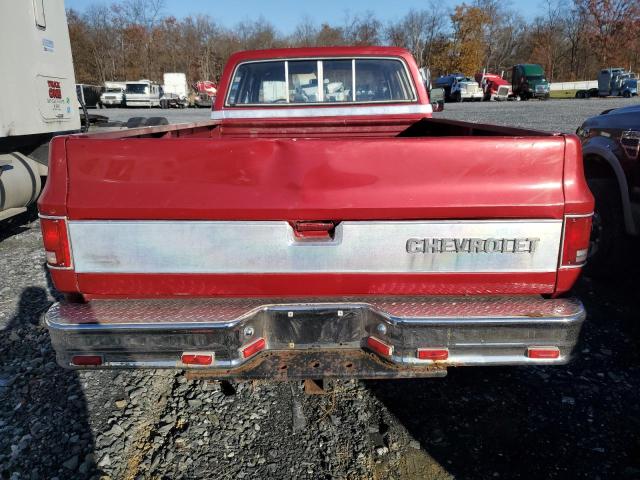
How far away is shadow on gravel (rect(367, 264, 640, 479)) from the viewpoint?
2461 mm

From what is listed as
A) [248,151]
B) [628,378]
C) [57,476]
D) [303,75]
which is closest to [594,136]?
[628,378]

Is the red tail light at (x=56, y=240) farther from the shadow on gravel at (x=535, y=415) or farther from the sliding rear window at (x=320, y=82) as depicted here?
the sliding rear window at (x=320, y=82)

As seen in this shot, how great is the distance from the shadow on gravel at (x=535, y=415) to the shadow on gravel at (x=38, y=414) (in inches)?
67.8

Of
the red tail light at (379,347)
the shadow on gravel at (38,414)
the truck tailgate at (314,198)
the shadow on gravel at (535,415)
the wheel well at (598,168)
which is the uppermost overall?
the truck tailgate at (314,198)

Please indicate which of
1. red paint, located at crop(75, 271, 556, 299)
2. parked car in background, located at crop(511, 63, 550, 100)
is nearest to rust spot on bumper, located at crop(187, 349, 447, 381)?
red paint, located at crop(75, 271, 556, 299)

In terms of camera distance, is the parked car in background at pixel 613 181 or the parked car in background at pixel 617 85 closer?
the parked car in background at pixel 613 181

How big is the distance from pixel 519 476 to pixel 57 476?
87.9 inches

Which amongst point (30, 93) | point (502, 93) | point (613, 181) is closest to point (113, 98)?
point (502, 93)

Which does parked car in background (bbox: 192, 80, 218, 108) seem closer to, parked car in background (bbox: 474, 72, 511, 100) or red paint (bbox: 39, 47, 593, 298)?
parked car in background (bbox: 474, 72, 511, 100)

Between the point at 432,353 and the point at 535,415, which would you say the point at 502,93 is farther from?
the point at 432,353

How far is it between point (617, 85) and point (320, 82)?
40611 millimetres

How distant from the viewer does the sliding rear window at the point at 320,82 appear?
187 inches

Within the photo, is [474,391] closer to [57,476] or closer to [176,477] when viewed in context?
[176,477]

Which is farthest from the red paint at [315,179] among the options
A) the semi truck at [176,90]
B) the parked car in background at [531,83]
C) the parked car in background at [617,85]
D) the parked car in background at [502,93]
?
the semi truck at [176,90]
